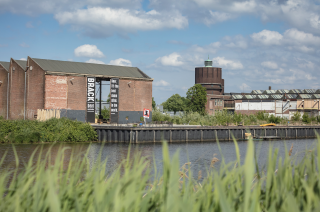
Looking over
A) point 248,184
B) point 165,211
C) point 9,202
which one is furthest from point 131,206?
point 9,202

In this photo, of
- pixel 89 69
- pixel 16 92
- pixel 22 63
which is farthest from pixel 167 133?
pixel 22 63

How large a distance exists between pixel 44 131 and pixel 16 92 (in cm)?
1878

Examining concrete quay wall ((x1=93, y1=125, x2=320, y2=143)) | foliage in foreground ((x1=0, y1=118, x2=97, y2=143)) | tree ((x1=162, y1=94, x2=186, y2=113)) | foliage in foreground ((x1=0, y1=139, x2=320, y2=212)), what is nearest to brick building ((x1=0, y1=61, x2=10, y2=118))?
foliage in foreground ((x1=0, y1=118, x2=97, y2=143))

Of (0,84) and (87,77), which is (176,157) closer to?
(87,77)

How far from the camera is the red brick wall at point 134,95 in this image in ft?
172

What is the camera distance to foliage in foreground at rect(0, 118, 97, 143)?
35.6 meters

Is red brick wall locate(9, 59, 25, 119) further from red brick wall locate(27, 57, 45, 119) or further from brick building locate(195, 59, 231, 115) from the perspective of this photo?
brick building locate(195, 59, 231, 115)

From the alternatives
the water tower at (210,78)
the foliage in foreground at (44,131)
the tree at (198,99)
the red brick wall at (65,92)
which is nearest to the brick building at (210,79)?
the water tower at (210,78)

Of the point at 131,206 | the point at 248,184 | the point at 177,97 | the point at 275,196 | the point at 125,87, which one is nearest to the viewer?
the point at 248,184

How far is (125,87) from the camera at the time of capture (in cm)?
5297

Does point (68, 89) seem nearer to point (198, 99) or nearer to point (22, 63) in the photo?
point (22, 63)

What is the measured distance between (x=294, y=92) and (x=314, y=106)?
17.9 meters

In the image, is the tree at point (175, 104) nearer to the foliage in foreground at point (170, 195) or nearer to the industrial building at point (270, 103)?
the industrial building at point (270, 103)

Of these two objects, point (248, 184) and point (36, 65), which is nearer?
point (248, 184)
